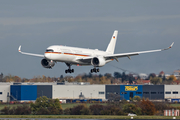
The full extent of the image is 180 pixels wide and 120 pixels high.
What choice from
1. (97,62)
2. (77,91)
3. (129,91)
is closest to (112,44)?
(97,62)

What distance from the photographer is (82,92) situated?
143m

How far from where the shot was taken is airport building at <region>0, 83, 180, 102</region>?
462ft

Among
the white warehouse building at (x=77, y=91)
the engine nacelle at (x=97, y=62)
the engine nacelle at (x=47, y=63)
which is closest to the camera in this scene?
the engine nacelle at (x=47, y=63)

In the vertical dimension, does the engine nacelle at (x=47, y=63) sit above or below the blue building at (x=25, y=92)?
above

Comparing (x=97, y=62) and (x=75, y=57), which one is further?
(x=97, y=62)

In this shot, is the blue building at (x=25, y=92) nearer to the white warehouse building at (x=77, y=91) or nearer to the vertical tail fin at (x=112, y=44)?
the white warehouse building at (x=77, y=91)

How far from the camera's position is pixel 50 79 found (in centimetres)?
15988

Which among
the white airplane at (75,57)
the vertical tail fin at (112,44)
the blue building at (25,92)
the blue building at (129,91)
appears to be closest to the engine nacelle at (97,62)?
the white airplane at (75,57)

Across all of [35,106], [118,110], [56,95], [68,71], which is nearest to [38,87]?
[56,95]

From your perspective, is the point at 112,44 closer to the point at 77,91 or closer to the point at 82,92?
the point at 77,91

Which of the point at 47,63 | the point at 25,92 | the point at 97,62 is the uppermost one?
the point at 97,62

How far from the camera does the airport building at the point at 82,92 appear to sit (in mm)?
140750

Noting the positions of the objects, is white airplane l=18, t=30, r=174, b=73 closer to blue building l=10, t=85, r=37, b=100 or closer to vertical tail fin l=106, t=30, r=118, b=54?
vertical tail fin l=106, t=30, r=118, b=54

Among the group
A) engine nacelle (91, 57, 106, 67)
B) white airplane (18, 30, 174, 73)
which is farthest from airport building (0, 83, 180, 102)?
engine nacelle (91, 57, 106, 67)
